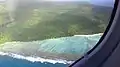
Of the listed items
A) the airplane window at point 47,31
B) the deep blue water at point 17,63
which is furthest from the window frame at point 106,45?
the deep blue water at point 17,63

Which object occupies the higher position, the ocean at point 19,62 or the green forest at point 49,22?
the green forest at point 49,22

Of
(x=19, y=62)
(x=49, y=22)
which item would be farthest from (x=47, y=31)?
(x=19, y=62)

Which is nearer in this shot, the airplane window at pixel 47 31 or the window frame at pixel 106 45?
the window frame at pixel 106 45

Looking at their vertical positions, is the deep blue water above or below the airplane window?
below

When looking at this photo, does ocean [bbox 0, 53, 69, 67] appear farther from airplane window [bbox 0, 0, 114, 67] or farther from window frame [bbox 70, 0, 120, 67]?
window frame [bbox 70, 0, 120, 67]

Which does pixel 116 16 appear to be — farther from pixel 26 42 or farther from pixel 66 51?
pixel 26 42

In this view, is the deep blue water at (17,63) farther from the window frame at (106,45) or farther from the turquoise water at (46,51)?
the window frame at (106,45)

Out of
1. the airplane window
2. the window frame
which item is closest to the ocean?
the airplane window

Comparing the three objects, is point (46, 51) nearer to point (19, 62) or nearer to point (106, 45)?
point (19, 62)

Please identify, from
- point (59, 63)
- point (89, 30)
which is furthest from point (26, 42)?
point (89, 30)
